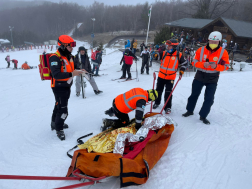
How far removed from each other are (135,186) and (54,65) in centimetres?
239

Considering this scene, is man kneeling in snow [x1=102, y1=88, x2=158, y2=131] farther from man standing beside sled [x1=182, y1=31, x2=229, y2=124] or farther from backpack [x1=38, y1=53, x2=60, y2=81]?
backpack [x1=38, y1=53, x2=60, y2=81]

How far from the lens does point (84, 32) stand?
70.3m

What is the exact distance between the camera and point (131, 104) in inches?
135

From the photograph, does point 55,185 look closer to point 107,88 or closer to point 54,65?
point 54,65

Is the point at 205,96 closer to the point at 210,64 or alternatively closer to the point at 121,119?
the point at 210,64

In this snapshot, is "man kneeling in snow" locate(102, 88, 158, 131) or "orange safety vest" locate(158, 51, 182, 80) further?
"orange safety vest" locate(158, 51, 182, 80)

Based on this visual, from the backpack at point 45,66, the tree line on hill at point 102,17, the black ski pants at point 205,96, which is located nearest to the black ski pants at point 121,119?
the backpack at point 45,66

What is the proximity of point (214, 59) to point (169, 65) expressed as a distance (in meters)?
1.02

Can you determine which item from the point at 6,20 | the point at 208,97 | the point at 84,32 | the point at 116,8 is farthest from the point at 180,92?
the point at 6,20

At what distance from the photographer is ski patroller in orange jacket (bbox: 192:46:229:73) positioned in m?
3.64

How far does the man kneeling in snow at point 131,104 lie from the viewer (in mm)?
3311

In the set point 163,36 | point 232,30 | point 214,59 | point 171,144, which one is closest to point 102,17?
point 163,36

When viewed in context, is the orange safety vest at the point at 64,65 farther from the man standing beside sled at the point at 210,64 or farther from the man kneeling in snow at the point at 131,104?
the man standing beside sled at the point at 210,64

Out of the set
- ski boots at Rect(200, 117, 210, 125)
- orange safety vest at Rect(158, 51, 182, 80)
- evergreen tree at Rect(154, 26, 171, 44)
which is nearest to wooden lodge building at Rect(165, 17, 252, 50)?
evergreen tree at Rect(154, 26, 171, 44)
